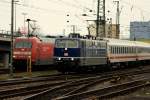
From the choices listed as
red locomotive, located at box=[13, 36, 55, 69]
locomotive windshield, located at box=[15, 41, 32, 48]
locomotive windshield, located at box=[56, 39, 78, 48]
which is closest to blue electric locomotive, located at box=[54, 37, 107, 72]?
locomotive windshield, located at box=[56, 39, 78, 48]

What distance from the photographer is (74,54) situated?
33094 millimetres

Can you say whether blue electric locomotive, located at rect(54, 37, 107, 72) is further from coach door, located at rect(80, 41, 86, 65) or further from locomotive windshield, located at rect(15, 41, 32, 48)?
locomotive windshield, located at rect(15, 41, 32, 48)

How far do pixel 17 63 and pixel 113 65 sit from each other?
29.3ft

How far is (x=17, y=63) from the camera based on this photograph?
39.5 metres

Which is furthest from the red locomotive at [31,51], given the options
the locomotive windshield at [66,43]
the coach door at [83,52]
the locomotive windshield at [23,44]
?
the coach door at [83,52]

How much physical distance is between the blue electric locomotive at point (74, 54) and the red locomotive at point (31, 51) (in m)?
5.07

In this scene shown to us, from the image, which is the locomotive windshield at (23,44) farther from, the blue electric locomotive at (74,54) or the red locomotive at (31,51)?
the blue electric locomotive at (74,54)

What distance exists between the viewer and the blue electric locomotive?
3300 cm

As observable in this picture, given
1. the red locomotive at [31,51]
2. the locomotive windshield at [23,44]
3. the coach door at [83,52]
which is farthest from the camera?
the locomotive windshield at [23,44]

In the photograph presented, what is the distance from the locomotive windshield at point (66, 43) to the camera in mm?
33400

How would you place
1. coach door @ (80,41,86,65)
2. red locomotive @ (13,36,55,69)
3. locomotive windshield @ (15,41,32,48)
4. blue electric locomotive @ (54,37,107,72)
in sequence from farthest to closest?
locomotive windshield @ (15,41,32,48), red locomotive @ (13,36,55,69), coach door @ (80,41,86,65), blue electric locomotive @ (54,37,107,72)

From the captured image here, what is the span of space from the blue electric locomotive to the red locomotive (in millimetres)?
5071

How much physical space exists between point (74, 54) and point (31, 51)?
6.98 meters

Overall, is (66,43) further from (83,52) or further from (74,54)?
(83,52)
